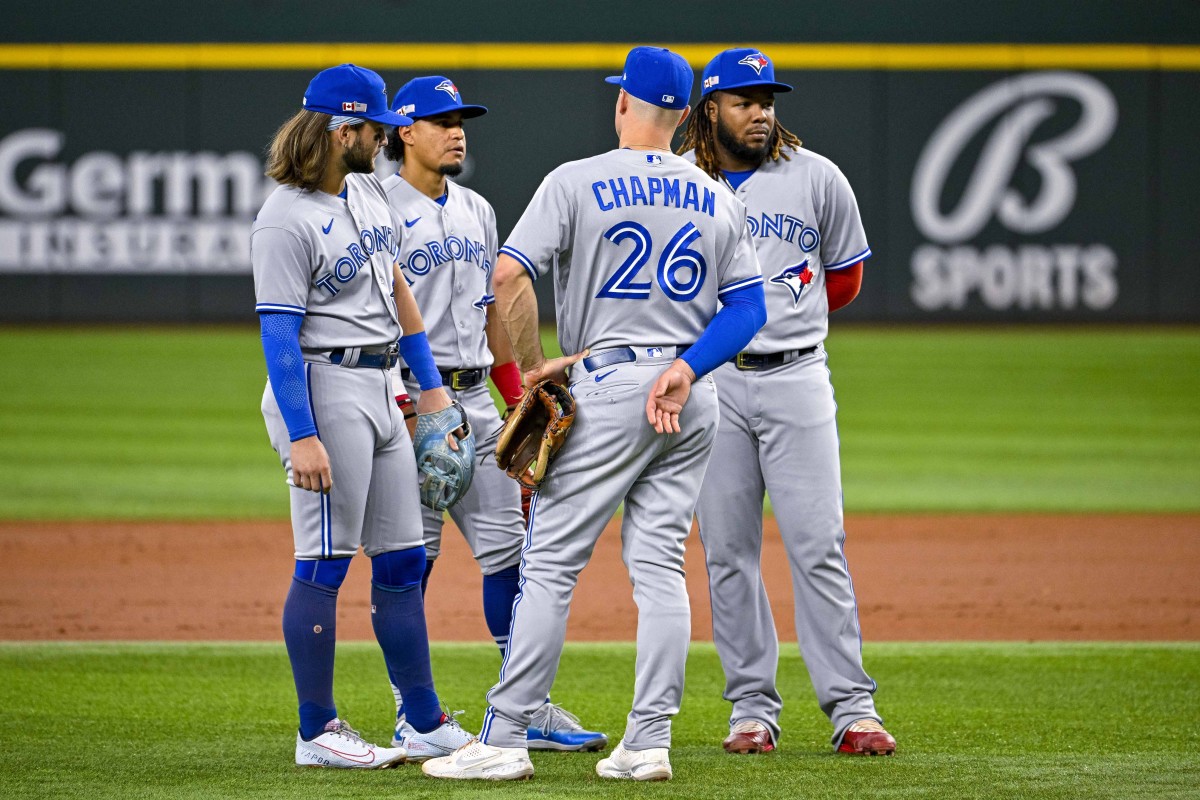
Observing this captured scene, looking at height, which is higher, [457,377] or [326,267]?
[326,267]

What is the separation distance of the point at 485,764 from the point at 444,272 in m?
1.43

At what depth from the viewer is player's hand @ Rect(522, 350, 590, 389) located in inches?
142

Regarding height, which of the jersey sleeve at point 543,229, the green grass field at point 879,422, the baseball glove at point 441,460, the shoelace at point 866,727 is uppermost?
the jersey sleeve at point 543,229

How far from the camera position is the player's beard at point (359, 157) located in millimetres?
3768

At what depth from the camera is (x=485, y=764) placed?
3.59 meters

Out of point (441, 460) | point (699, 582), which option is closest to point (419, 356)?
point (441, 460)

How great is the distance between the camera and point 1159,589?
6949 mm

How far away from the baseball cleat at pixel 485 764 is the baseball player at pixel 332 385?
9.9 inches

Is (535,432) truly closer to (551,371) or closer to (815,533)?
(551,371)

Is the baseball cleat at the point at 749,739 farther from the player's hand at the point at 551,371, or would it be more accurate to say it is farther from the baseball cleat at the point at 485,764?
the player's hand at the point at 551,371

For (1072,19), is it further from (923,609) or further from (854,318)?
(923,609)

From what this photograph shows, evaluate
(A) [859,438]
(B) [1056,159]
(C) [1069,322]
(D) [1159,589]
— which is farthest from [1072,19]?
(D) [1159,589]

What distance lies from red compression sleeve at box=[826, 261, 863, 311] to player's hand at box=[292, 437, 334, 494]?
5.03ft

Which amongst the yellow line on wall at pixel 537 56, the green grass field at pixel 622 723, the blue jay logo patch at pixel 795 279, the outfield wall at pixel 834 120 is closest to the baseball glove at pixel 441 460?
the green grass field at pixel 622 723
